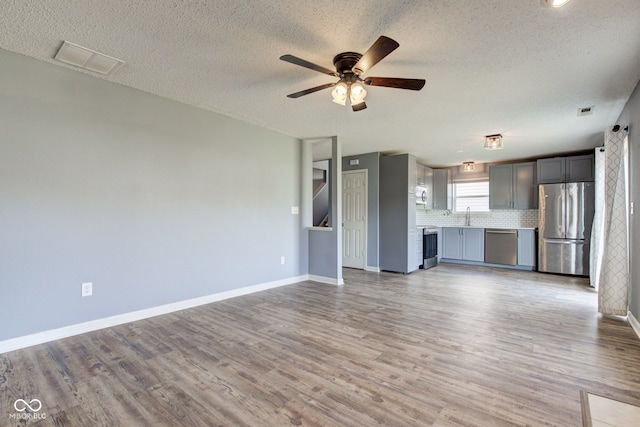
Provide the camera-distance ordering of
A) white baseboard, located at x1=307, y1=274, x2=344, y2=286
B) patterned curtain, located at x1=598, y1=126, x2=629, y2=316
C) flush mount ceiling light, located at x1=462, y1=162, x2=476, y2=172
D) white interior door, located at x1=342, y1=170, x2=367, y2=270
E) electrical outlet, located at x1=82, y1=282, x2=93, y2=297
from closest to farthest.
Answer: electrical outlet, located at x1=82, y1=282, x2=93, y2=297 → patterned curtain, located at x1=598, y1=126, x2=629, y2=316 → white baseboard, located at x1=307, y1=274, x2=344, y2=286 → white interior door, located at x1=342, y1=170, x2=367, y2=270 → flush mount ceiling light, located at x1=462, y1=162, x2=476, y2=172

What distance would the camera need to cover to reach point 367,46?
Result: 235 cm

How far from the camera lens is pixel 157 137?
11.2 ft

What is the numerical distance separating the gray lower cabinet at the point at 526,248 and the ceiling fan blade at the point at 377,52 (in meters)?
5.87

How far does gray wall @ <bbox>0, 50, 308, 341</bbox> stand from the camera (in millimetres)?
2549

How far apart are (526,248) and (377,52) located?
616 cm

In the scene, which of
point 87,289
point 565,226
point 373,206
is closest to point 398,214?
point 373,206

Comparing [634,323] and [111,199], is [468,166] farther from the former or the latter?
[111,199]

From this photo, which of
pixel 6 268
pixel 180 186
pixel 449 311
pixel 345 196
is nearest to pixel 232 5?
pixel 180 186

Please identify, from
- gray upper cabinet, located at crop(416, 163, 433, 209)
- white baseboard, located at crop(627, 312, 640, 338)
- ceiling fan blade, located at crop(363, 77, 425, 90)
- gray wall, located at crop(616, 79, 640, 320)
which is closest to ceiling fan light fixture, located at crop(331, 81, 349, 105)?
ceiling fan blade, located at crop(363, 77, 425, 90)

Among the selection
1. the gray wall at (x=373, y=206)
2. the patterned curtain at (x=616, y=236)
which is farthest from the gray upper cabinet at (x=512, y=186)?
the patterned curtain at (x=616, y=236)

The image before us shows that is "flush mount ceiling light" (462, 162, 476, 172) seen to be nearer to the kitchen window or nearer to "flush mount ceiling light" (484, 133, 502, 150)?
the kitchen window

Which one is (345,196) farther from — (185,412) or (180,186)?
(185,412)

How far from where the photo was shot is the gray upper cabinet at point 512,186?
21.5 ft

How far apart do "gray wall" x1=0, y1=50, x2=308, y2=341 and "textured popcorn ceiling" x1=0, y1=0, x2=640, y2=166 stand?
11.0 inches
